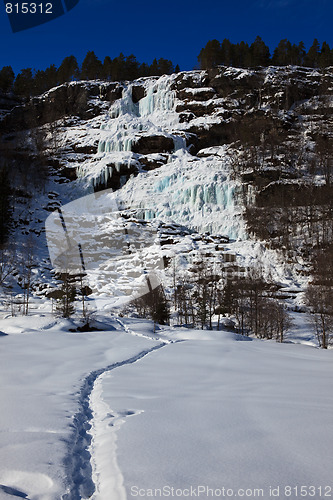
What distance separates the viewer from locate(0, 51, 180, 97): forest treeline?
259ft

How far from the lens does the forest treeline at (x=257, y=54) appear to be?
74.3m

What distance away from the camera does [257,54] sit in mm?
74938

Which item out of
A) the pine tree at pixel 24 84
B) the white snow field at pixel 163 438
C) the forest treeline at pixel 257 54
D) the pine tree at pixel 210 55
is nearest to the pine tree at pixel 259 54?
the forest treeline at pixel 257 54

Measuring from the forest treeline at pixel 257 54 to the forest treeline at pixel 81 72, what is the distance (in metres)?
13.5

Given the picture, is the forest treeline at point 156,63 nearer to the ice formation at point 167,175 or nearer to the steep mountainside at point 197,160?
the steep mountainside at point 197,160

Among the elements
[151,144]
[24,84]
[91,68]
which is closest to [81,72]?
[91,68]

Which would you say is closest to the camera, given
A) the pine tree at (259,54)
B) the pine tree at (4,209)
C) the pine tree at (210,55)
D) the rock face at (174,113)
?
the pine tree at (4,209)

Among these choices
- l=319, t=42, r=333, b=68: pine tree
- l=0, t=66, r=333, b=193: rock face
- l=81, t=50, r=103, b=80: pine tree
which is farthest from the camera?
l=81, t=50, r=103, b=80: pine tree

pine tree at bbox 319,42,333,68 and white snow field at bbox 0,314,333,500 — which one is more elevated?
pine tree at bbox 319,42,333,68

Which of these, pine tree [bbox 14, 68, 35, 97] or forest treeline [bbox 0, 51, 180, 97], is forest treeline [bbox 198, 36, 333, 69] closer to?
forest treeline [bbox 0, 51, 180, 97]

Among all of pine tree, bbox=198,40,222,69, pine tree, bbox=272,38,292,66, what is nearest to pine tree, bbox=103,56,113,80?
pine tree, bbox=198,40,222,69

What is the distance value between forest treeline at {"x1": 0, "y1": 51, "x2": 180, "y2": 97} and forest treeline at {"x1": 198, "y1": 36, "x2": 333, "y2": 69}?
1347 cm

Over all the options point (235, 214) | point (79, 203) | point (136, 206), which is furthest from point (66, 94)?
point (235, 214)

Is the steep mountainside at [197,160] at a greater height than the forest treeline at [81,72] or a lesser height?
lesser
